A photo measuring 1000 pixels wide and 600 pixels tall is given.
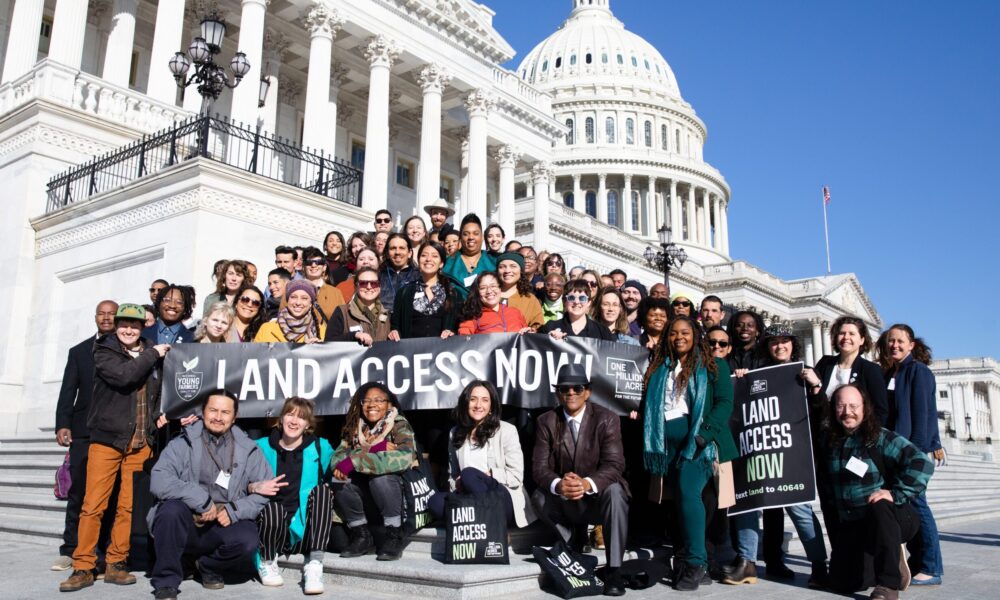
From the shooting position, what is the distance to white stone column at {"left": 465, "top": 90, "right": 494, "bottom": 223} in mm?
32375

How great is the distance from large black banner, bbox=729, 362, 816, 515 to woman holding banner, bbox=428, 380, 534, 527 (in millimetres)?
2166

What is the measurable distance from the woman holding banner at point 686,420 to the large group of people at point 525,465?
19 millimetres

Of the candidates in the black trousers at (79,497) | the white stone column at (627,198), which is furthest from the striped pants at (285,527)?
the white stone column at (627,198)

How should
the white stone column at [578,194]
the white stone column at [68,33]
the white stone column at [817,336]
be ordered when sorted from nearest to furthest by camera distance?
the white stone column at [68,33]
the white stone column at [817,336]
the white stone column at [578,194]

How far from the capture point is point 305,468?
718cm

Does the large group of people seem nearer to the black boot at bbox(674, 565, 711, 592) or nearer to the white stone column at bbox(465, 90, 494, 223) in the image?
the black boot at bbox(674, 565, 711, 592)

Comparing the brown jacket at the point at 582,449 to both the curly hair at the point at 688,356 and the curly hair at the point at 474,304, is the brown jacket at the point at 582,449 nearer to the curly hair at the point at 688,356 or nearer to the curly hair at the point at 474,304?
the curly hair at the point at 688,356

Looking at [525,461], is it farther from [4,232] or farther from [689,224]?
[689,224]

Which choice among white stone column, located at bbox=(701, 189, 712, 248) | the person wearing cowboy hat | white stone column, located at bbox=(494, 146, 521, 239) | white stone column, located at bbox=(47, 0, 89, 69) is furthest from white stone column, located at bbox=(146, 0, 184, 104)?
white stone column, located at bbox=(701, 189, 712, 248)

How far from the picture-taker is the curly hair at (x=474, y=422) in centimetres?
705

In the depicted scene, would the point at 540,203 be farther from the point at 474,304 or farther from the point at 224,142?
the point at 474,304

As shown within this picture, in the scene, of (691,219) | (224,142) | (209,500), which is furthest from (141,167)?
(691,219)

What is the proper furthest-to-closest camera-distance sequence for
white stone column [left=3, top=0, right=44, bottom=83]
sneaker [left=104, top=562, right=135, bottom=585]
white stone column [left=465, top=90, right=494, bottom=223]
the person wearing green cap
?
white stone column [left=465, top=90, right=494, bottom=223], white stone column [left=3, top=0, right=44, bottom=83], the person wearing green cap, sneaker [left=104, top=562, right=135, bottom=585]

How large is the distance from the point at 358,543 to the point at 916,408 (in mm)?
5336
